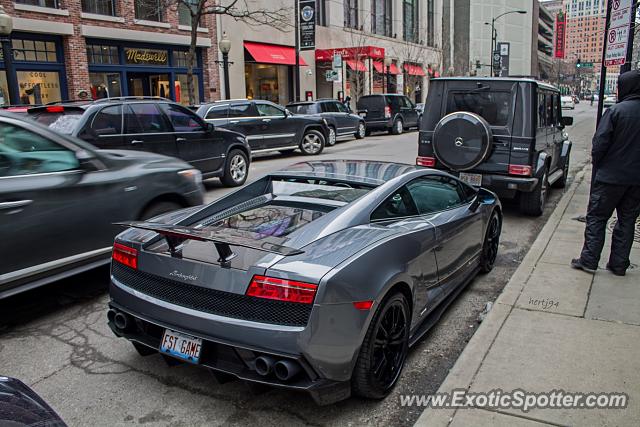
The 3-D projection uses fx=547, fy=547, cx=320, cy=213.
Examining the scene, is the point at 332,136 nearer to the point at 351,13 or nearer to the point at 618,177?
the point at 618,177

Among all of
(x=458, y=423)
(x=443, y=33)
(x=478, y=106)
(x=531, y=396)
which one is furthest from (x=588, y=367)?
(x=443, y=33)

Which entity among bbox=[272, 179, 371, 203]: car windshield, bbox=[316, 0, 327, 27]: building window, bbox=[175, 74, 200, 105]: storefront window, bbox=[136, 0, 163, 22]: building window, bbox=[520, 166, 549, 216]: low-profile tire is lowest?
bbox=[520, 166, 549, 216]: low-profile tire

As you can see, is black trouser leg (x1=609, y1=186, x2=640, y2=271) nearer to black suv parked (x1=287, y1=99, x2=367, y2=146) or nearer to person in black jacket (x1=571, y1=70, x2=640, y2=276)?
person in black jacket (x1=571, y1=70, x2=640, y2=276)

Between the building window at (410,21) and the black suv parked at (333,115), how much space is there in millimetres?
27782

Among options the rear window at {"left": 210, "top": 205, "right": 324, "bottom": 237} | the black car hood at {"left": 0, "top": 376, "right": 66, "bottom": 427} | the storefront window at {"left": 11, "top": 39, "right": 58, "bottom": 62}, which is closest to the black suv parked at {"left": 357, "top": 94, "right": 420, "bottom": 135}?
the storefront window at {"left": 11, "top": 39, "right": 58, "bottom": 62}

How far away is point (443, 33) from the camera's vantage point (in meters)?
58.5

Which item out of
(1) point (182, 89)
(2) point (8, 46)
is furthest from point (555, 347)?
(1) point (182, 89)

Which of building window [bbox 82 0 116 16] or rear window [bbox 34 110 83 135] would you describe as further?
building window [bbox 82 0 116 16]

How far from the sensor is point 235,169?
37.9ft

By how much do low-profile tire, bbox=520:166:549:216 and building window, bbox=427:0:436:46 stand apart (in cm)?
4723

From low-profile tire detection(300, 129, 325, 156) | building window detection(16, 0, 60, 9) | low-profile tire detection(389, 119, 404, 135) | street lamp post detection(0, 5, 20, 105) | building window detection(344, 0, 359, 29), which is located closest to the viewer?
street lamp post detection(0, 5, 20, 105)

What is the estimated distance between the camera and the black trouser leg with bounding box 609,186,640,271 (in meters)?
5.30

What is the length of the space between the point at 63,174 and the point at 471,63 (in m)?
74.0

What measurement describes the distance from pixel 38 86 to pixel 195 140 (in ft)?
41.8
